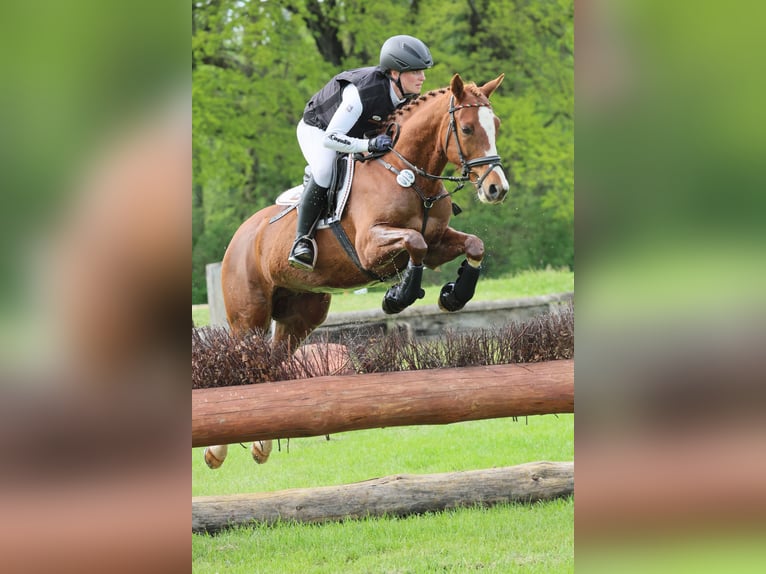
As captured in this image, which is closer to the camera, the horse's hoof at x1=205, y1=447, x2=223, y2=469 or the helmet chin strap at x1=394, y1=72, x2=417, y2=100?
the helmet chin strap at x1=394, y1=72, x2=417, y2=100

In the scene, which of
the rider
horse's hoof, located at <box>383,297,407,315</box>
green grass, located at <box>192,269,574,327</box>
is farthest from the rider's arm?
green grass, located at <box>192,269,574,327</box>

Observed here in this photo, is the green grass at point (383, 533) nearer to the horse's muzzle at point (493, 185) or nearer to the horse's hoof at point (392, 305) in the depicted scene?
the horse's hoof at point (392, 305)

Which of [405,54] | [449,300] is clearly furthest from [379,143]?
[449,300]

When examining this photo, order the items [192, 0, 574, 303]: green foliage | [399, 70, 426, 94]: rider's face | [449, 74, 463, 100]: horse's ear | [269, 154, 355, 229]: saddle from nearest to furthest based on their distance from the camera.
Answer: [449, 74, 463, 100]: horse's ear → [399, 70, 426, 94]: rider's face → [269, 154, 355, 229]: saddle → [192, 0, 574, 303]: green foliage

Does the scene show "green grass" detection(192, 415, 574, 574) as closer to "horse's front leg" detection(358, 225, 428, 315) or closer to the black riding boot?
"horse's front leg" detection(358, 225, 428, 315)

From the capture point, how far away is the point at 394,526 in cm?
423

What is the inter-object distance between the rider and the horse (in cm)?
8

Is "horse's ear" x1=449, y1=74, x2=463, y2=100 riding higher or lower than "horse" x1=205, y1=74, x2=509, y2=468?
higher

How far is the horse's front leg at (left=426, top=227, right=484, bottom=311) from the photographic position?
3512 mm
